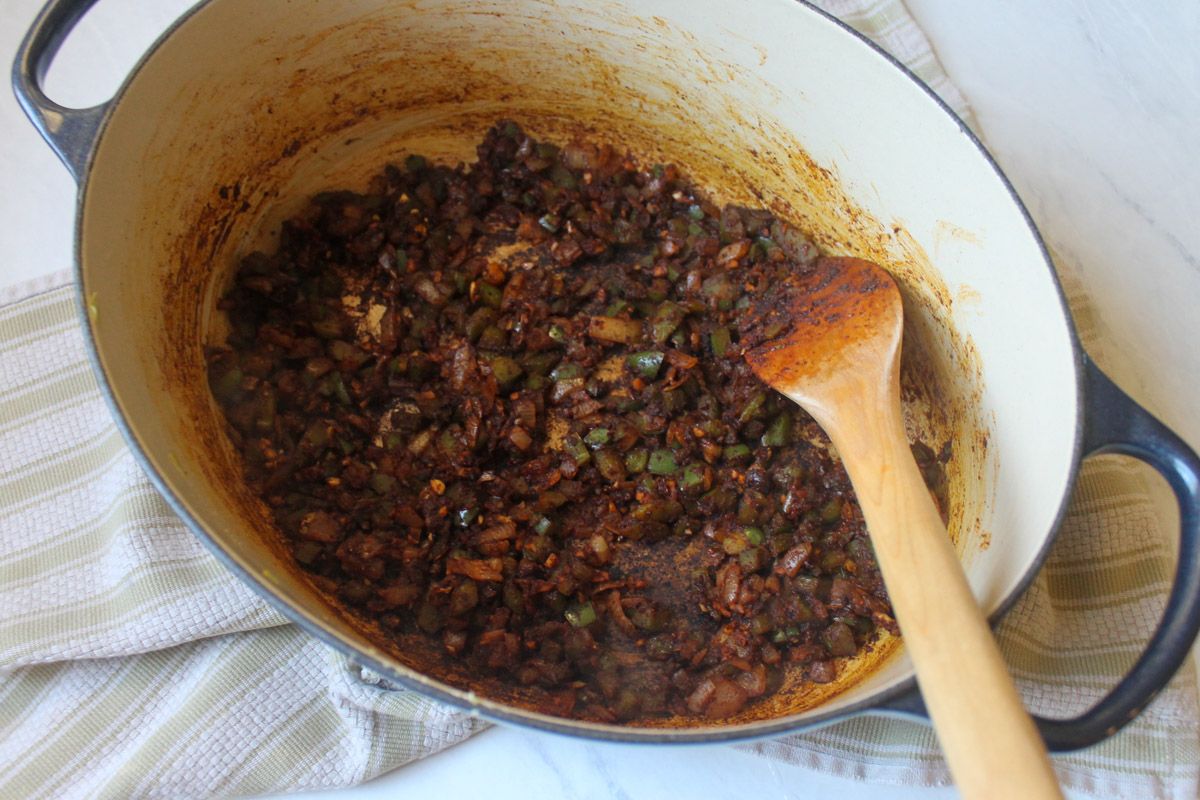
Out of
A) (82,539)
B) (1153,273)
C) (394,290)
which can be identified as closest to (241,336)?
(394,290)

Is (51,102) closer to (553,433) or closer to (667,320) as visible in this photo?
(553,433)

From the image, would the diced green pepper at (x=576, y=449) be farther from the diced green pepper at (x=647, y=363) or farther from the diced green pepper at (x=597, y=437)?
the diced green pepper at (x=647, y=363)

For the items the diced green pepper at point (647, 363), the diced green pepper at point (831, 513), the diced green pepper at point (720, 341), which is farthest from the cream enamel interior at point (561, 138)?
the diced green pepper at point (647, 363)

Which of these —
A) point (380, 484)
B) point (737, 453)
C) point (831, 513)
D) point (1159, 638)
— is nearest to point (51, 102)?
point (380, 484)

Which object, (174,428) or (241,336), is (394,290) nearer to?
(241,336)

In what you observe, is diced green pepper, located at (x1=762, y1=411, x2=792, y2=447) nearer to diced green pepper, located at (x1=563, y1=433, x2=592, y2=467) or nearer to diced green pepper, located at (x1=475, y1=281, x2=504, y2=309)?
diced green pepper, located at (x1=563, y1=433, x2=592, y2=467)

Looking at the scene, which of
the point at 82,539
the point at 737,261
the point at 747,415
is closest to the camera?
the point at 82,539
